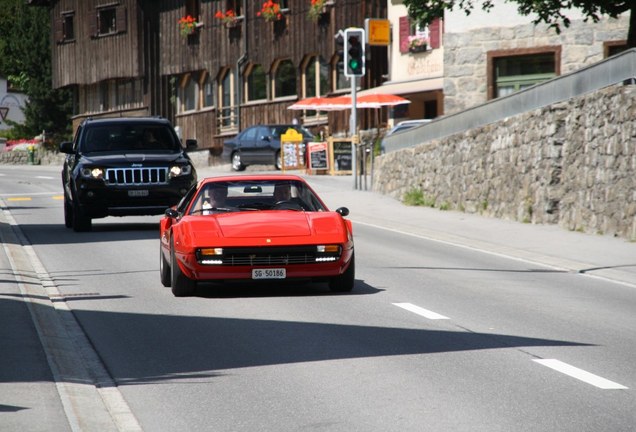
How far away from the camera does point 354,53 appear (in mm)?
32031

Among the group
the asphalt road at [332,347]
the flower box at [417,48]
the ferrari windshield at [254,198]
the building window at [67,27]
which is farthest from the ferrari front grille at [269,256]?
the building window at [67,27]

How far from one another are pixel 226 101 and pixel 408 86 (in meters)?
14.6

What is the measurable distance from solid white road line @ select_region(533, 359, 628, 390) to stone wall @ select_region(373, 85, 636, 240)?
11800mm

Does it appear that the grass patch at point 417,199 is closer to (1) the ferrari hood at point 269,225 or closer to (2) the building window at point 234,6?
(1) the ferrari hood at point 269,225

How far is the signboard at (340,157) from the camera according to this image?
44.2 metres

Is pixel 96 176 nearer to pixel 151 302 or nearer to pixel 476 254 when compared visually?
pixel 476 254

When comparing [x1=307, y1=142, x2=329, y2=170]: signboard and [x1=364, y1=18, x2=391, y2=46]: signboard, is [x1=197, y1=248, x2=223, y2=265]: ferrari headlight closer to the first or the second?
[x1=364, y1=18, x2=391, y2=46]: signboard

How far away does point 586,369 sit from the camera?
29.4ft

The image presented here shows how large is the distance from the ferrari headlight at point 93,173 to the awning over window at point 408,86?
26.2m

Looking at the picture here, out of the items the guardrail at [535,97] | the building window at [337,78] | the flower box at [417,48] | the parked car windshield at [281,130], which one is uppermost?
the flower box at [417,48]

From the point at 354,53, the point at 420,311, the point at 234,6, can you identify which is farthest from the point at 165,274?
the point at 234,6

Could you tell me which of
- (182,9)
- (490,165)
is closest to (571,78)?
(490,165)

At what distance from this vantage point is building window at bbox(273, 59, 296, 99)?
189ft

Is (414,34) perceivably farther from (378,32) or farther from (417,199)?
(417,199)
